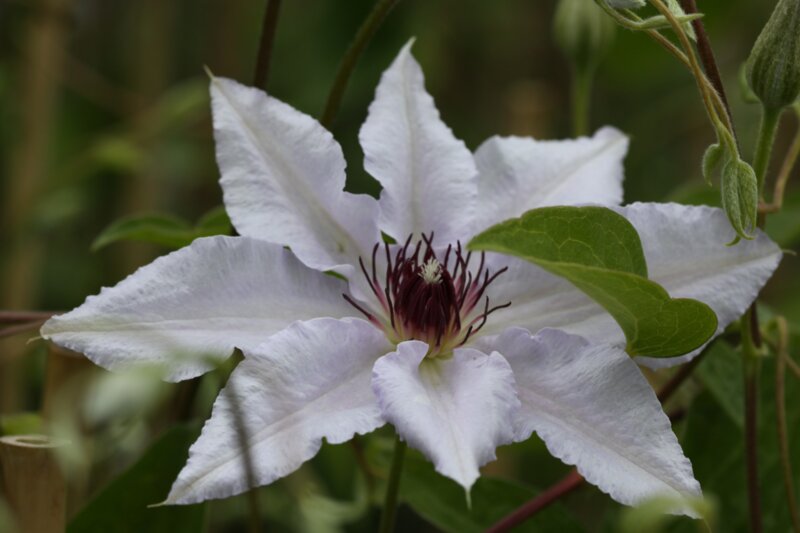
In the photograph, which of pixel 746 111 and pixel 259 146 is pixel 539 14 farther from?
pixel 259 146

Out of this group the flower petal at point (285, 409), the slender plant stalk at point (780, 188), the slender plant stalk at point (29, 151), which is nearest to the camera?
the flower petal at point (285, 409)

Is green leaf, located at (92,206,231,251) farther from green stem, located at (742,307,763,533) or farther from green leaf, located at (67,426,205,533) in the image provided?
green stem, located at (742,307,763,533)

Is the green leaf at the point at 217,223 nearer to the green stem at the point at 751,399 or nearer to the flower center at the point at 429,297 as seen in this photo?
the flower center at the point at 429,297

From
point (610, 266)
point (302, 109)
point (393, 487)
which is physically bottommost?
point (302, 109)

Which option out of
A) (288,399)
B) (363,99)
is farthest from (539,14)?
(288,399)

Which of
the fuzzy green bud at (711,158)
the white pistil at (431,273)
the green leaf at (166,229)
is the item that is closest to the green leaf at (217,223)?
the green leaf at (166,229)

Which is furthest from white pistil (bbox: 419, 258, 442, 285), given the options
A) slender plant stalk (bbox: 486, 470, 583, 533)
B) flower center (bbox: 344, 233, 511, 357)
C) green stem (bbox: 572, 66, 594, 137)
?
green stem (bbox: 572, 66, 594, 137)

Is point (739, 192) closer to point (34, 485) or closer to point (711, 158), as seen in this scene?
point (711, 158)

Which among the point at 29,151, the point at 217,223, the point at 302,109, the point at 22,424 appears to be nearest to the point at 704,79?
the point at 217,223
